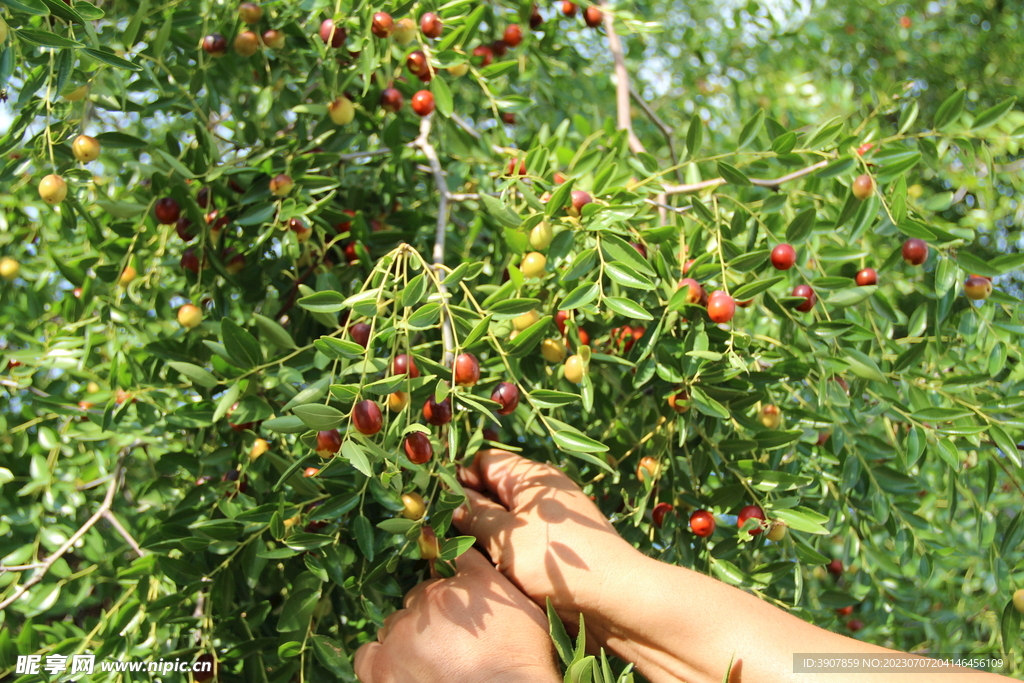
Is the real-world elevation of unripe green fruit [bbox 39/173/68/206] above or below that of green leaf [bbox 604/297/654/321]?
above

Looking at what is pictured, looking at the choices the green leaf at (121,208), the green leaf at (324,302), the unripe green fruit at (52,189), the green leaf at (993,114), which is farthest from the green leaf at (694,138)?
the unripe green fruit at (52,189)

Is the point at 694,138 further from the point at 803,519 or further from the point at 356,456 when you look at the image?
the point at 356,456

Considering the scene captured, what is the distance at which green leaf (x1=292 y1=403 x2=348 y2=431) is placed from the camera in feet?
3.56

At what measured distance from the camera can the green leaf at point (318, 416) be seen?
108 cm

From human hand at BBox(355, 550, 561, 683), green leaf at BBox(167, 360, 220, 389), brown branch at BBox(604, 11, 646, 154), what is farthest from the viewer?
brown branch at BBox(604, 11, 646, 154)

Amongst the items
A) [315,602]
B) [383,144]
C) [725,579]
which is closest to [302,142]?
[383,144]

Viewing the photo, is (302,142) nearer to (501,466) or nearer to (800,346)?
(501,466)

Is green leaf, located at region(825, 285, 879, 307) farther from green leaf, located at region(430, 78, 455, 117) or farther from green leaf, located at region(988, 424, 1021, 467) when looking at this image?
green leaf, located at region(430, 78, 455, 117)

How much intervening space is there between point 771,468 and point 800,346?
0.27 metres

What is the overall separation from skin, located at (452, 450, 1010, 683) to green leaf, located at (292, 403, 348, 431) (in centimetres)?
37

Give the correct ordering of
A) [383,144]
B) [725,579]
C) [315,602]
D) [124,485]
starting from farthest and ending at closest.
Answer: [124,485] → [383,144] → [725,579] → [315,602]

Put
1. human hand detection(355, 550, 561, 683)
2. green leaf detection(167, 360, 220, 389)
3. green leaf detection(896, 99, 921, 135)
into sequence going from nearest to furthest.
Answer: human hand detection(355, 550, 561, 683), green leaf detection(167, 360, 220, 389), green leaf detection(896, 99, 921, 135)

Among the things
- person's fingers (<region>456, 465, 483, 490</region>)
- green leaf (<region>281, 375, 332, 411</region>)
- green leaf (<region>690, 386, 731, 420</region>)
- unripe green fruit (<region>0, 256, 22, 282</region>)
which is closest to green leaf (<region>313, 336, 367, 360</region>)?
green leaf (<region>281, 375, 332, 411</region>)

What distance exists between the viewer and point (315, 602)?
1.32 metres
